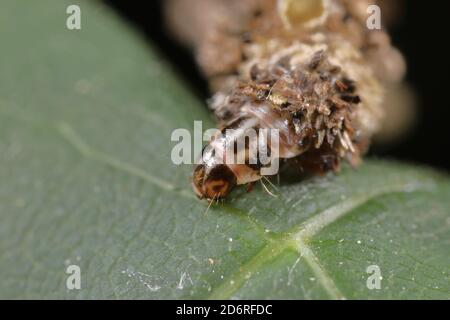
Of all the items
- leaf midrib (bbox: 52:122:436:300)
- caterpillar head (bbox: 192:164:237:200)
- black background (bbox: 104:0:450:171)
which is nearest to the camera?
leaf midrib (bbox: 52:122:436:300)

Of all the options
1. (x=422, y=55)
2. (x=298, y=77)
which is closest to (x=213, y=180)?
(x=298, y=77)

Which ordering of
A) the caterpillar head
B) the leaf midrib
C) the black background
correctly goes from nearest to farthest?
the leaf midrib < the caterpillar head < the black background

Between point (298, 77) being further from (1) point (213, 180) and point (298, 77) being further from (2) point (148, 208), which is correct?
(2) point (148, 208)

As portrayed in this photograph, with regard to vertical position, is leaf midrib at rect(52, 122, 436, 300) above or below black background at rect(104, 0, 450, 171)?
below

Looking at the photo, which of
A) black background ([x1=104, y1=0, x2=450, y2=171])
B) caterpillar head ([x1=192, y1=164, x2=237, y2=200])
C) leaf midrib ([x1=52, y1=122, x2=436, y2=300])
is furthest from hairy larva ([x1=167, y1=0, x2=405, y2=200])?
black background ([x1=104, y1=0, x2=450, y2=171])

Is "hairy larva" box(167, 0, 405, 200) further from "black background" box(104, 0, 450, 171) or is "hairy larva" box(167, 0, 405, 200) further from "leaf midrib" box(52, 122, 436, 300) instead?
"black background" box(104, 0, 450, 171)

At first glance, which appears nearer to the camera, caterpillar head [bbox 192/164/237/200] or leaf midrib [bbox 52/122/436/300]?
leaf midrib [bbox 52/122/436/300]

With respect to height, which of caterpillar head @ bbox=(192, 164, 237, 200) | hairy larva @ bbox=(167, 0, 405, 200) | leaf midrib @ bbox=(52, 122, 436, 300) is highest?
hairy larva @ bbox=(167, 0, 405, 200)
